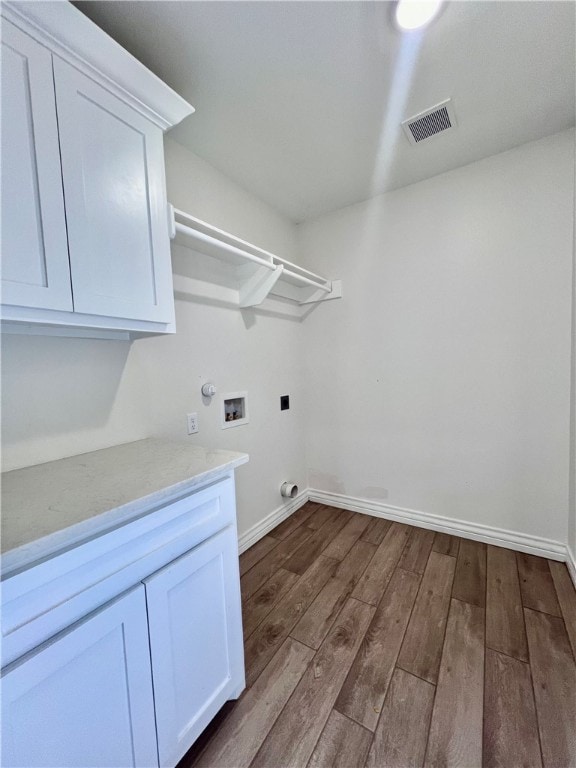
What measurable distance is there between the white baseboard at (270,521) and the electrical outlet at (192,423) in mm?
845

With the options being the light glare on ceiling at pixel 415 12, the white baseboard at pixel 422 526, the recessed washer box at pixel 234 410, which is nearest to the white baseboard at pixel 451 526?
the white baseboard at pixel 422 526

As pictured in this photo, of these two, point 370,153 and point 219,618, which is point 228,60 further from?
point 219,618

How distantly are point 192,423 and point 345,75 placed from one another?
70.6 inches

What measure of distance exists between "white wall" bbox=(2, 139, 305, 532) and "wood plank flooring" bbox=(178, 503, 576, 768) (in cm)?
77

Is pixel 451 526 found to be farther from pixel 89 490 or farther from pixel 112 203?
pixel 112 203

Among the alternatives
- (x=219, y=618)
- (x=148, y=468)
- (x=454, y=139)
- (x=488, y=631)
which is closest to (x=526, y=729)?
(x=488, y=631)

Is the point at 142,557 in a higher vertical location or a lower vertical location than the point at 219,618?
higher

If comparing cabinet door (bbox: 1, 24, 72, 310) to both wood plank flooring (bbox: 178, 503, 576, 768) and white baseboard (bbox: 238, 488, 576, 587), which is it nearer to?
wood plank flooring (bbox: 178, 503, 576, 768)

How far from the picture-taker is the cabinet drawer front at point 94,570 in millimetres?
566

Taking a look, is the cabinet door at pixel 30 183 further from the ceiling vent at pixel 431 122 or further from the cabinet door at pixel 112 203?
the ceiling vent at pixel 431 122

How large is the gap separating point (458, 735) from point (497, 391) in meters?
1.68

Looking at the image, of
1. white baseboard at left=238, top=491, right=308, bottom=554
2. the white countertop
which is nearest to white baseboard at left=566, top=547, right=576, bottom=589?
white baseboard at left=238, top=491, right=308, bottom=554

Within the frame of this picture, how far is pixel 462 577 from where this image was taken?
1.72m

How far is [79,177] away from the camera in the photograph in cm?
93
